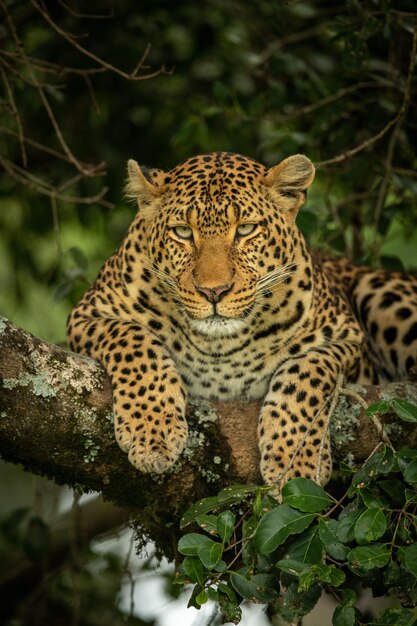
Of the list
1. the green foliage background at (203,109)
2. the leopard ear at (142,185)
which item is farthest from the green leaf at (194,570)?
the green foliage background at (203,109)

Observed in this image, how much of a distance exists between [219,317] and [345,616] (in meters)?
2.39

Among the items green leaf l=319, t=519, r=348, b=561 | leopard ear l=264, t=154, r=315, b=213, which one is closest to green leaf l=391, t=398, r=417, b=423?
green leaf l=319, t=519, r=348, b=561

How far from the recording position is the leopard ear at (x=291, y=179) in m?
6.96

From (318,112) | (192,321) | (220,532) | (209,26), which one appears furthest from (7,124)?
(220,532)

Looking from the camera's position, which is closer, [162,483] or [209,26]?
[162,483]

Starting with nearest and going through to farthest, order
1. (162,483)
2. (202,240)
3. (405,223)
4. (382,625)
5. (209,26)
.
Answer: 1. (382,625)
2. (162,483)
3. (202,240)
4. (405,223)
5. (209,26)

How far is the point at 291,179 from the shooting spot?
23.0ft

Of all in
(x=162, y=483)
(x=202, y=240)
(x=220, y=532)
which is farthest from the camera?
(x=202, y=240)

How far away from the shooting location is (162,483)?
6.16 m

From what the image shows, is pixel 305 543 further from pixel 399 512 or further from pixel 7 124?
pixel 7 124

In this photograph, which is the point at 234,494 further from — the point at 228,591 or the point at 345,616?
the point at 345,616

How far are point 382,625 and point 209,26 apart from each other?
709 cm

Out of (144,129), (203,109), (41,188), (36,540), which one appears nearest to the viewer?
(41,188)

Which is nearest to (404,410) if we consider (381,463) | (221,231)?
(381,463)
